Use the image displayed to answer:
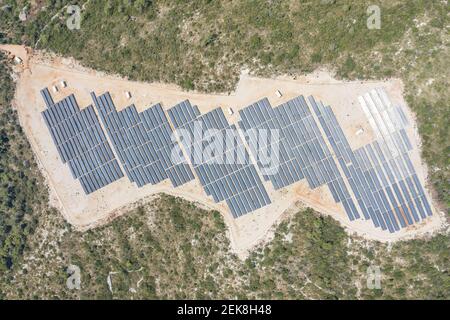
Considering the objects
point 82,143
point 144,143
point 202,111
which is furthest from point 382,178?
point 82,143

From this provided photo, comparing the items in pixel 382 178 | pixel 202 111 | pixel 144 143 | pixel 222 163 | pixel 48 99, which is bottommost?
pixel 382 178

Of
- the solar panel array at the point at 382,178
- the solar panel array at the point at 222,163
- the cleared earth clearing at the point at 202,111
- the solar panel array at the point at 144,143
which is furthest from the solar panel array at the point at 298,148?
the solar panel array at the point at 144,143

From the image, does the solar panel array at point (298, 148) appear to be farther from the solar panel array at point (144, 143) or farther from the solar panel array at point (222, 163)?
the solar panel array at point (144, 143)

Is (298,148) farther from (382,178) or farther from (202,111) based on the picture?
(202,111)

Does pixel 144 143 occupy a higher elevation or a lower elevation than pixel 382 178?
higher

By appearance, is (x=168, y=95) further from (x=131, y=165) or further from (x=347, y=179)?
(x=347, y=179)
